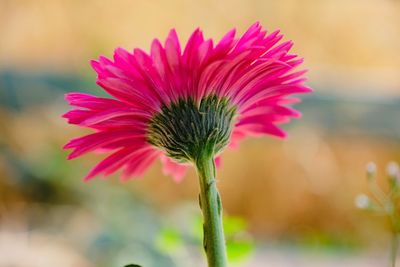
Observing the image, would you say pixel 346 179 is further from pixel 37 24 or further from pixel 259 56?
pixel 259 56

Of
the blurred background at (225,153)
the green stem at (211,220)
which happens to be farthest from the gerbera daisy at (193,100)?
the blurred background at (225,153)

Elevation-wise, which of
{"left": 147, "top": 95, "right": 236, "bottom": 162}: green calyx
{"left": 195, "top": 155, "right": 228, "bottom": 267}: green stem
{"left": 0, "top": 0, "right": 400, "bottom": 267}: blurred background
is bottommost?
{"left": 195, "top": 155, "right": 228, "bottom": 267}: green stem

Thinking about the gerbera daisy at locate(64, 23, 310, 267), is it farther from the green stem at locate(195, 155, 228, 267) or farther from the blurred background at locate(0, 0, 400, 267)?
the blurred background at locate(0, 0, 400, 267)

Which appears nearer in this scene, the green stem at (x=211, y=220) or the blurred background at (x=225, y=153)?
the green stem at (x=211, y=220)

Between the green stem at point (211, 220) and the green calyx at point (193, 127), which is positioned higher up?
the green calyx at point (193, 127)

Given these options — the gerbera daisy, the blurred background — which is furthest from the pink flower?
the blurred background

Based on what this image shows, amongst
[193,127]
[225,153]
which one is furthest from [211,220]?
[225,153]

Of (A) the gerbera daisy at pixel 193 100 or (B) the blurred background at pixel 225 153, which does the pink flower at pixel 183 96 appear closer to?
(A) the gerbera daisy at pixel 193 100

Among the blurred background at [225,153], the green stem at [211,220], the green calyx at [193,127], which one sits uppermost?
the blurred background at [225,153]
